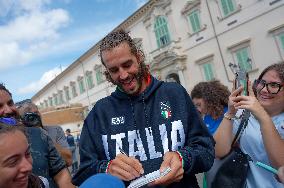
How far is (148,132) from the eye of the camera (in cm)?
171

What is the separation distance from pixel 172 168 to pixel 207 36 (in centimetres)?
1911

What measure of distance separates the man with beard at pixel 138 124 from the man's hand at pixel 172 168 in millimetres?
145

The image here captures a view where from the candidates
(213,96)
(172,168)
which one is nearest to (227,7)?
(213,96)

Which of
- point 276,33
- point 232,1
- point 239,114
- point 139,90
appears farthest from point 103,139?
point 232,1

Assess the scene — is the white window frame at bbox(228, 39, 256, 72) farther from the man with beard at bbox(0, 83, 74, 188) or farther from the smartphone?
the man with beard at bbox(0, 83, 74, 188)

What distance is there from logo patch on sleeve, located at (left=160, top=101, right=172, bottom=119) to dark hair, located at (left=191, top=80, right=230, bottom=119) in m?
1.63

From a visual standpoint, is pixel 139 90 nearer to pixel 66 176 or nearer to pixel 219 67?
pixel 66 176

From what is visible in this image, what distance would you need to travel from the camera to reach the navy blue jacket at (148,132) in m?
1.67

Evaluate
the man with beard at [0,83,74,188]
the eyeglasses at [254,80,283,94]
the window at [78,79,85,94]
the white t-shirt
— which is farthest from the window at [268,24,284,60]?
the window at [78,79,85,94]

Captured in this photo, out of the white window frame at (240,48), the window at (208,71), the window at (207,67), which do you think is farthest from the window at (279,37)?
the window at (208,71)

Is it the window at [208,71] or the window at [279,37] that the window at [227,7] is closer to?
the window at [279,37]

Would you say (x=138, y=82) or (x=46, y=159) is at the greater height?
(x=138, y=82)

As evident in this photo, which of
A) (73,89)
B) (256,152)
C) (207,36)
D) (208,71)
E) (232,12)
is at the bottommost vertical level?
(256,152)

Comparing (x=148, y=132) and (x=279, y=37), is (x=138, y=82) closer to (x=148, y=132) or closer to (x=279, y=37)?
(x=148, y=132)
